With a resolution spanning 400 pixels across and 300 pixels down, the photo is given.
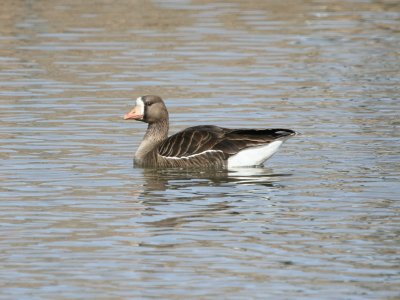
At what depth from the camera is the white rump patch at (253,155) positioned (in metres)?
17.5

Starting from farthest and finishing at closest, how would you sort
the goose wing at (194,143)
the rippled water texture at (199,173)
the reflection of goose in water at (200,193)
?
the goose wing at (194,143) < the reflection of goose in water at (200,193) < the rippled water texture at (199,173)

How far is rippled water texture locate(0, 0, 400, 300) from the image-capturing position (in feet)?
39.1

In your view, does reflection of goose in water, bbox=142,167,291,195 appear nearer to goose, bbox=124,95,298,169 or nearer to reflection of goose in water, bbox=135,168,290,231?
reflection of goose in water, bbox=135,168,290,231

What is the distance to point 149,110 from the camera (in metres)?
19.0

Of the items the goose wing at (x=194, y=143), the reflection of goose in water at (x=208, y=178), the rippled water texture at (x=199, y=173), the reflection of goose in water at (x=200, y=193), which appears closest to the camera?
the rippled water texture at (x=199, y=173)

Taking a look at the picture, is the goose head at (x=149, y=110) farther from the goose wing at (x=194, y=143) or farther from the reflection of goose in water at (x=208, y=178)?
the reflection of goose in water at (x=208, y=178)

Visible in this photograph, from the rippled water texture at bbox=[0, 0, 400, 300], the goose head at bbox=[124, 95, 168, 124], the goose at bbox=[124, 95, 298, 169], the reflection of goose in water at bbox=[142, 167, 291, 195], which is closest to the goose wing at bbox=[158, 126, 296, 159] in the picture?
the goose at bbox=[124, 95, 298, 169]

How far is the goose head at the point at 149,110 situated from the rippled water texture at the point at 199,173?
0.66m

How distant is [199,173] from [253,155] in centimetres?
81

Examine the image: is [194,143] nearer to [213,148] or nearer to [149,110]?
[213,148]

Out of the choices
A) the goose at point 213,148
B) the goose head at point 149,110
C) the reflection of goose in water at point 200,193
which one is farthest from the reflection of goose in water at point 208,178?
the goose head at point 149,110

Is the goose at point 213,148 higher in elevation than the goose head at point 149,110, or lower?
lower

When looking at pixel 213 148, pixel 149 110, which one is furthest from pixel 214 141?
pixel 149 110

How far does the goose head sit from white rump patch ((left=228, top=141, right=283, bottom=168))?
1683 mm
